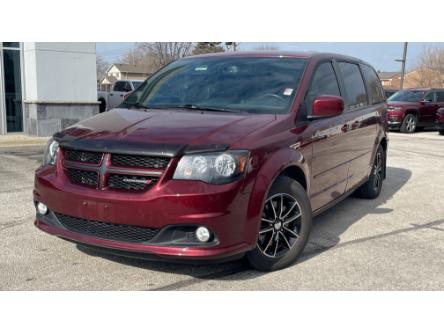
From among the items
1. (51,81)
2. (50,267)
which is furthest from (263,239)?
(51,81)

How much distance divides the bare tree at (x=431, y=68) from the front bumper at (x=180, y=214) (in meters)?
65.5

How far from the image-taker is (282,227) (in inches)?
152

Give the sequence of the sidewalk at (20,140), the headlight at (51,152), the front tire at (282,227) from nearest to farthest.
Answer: the front tire at (282,227)
the headlight at (51,152)
the sidewalk at (20,140)

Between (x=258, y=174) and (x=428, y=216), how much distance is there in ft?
10.8

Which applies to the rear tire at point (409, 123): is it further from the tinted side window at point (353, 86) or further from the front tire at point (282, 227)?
the front tire at point (282, 227)

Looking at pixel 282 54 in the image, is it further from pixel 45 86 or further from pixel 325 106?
pixel 45 86

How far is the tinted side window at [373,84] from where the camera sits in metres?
6.40

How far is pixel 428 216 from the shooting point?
579cm

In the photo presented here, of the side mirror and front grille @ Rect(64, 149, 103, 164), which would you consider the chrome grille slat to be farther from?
the side mirror

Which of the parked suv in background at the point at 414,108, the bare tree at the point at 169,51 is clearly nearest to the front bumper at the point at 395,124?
the parked suv in background at the point at 414,108

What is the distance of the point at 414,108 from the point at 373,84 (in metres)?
13.6

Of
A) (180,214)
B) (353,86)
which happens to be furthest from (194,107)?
(353,86)

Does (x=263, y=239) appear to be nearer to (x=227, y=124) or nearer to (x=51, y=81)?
(x=227, y=124)

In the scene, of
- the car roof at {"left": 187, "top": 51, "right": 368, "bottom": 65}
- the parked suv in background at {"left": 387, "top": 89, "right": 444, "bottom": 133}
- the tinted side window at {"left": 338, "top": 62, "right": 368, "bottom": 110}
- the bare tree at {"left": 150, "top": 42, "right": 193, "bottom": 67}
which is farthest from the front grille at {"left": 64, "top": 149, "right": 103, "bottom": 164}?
the bare tree at {"left": 150, "top": 42, "right": 193, "bottom": 67}
